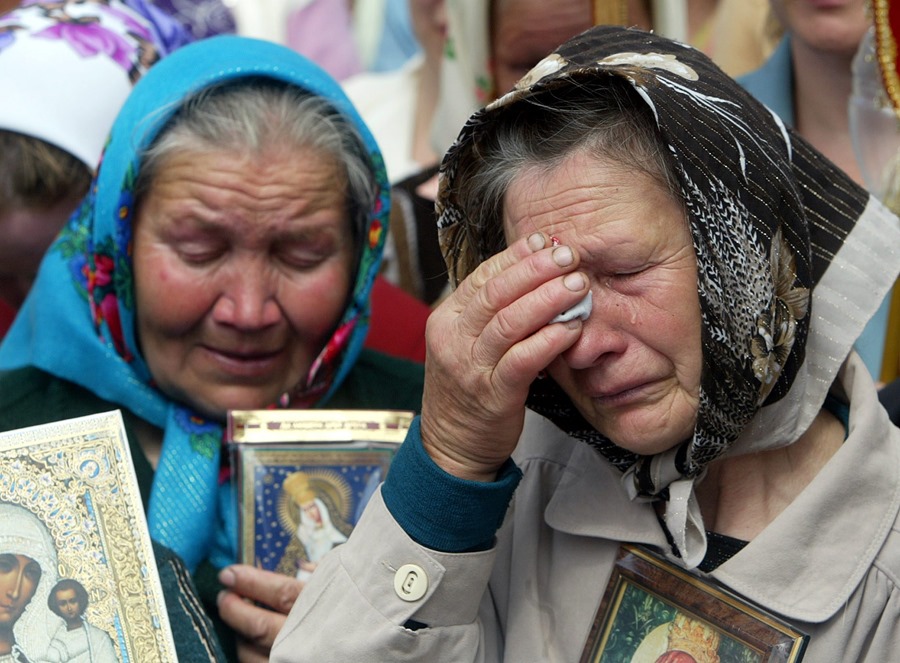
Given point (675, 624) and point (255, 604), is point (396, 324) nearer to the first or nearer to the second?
point (255, 604)

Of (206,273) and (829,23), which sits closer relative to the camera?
(206,273)

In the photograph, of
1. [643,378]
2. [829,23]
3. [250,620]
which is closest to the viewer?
[643,378]

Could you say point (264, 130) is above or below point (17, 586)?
Answer: above

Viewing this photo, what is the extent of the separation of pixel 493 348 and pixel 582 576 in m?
0.46

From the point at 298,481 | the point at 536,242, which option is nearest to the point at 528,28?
the point at 298,481

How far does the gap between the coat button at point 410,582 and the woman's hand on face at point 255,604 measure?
52 cm

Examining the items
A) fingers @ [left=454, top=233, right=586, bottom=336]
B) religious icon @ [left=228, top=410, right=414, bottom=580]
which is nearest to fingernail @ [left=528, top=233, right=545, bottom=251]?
fingers @ [left=454, top=233, right=586, bottom=336]

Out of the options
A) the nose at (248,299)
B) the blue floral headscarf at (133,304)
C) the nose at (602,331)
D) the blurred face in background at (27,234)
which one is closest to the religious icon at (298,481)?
the blue floral headscarf at (133,304)

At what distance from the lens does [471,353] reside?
6.53 feet

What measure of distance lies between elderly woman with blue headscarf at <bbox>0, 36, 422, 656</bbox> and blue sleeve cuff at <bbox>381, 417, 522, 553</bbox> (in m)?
0.80

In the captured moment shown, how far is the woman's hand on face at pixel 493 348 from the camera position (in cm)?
189

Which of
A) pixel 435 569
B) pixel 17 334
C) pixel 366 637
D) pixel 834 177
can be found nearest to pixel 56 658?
pixel 366 637

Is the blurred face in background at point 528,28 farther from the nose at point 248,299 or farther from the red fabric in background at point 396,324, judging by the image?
the nose at point 248,299

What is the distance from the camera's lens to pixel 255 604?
2.54m
